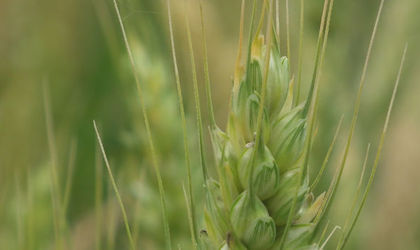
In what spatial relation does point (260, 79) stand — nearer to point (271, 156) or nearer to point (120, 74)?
point (271, 156)

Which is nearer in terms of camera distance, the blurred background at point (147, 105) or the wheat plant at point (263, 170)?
the wheat plant at point (263, 170)

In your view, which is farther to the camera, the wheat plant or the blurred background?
the blurred background

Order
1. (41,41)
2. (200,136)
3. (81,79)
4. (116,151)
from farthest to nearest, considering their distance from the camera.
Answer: (41,41) < (81,79) < (116,151) < (200,136)

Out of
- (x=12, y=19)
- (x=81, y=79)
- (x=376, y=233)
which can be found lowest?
(x=376, y=233)

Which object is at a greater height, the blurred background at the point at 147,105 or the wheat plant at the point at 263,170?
the wheat plant at the point at 263,170

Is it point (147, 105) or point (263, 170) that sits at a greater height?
point (263, 170)

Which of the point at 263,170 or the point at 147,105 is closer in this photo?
the point at 263,170

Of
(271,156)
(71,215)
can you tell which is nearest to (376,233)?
(71,215)

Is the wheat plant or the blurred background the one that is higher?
the wheat plant
